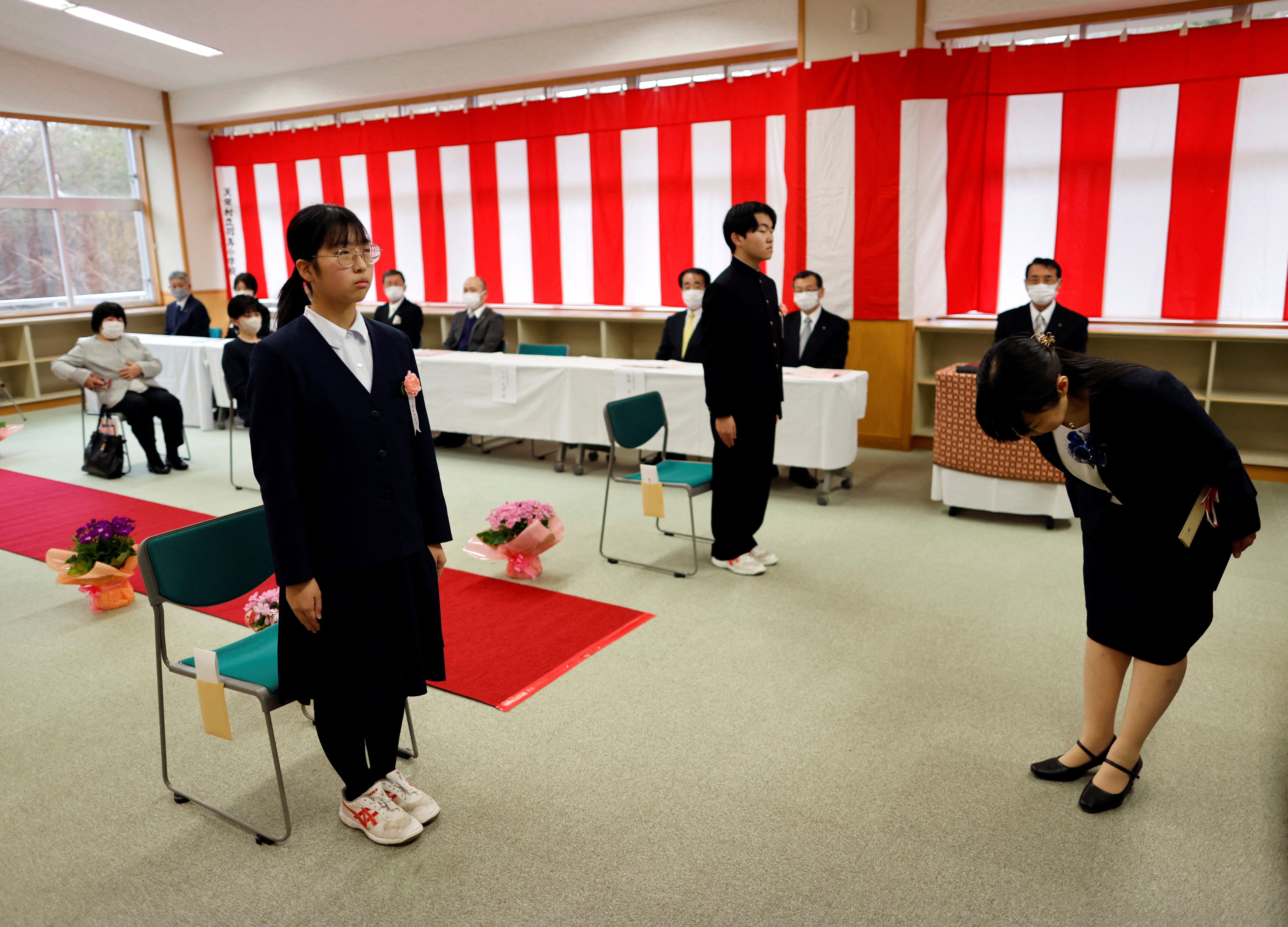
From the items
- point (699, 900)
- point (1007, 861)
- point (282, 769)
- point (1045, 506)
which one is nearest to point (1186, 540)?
point (1007, 861)

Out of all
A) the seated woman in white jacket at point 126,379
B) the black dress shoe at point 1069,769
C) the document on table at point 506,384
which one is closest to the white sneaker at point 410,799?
the black dress shoe at point 1069,769

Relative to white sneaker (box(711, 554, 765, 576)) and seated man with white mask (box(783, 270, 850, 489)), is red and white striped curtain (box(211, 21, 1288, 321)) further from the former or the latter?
white sneaker (box(711, 554, 765, 576))

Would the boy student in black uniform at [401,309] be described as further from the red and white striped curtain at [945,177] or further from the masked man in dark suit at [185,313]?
the masked man in dark suit at [185,313]

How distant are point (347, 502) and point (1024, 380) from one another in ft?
4.77

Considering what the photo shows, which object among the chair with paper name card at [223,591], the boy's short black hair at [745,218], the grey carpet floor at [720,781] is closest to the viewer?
the grey carpet floor at [720,781]

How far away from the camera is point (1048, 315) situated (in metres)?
5.17

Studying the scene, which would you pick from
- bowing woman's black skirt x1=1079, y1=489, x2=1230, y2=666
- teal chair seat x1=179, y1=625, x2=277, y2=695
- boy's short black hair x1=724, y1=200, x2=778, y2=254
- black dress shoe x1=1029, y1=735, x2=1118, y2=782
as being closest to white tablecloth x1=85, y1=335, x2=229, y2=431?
boy's short black hair x1=724, y1=200, x2=778, y2=254

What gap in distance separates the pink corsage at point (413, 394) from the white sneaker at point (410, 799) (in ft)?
2.99

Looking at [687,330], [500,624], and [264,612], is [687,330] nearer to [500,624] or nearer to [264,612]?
[500,624]

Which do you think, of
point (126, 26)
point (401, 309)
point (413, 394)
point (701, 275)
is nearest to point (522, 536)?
point (413, 394)

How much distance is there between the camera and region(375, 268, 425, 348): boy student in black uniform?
735cm

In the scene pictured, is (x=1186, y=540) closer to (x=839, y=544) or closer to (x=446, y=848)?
(x=446, y=848)

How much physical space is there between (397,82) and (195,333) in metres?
3.02

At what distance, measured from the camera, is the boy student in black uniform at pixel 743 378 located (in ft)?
12.0
